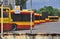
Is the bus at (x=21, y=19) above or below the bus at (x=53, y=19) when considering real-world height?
above

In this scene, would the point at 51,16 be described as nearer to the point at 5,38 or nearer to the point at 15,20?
the point at 15,20

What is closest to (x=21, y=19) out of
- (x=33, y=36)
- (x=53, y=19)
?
(x=33, y=36)

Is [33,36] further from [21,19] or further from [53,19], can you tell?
[53,19]

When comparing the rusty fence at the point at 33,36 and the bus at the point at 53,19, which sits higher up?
the rusty fence at the point at 33,36

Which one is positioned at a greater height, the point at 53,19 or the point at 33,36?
the point at 33,36

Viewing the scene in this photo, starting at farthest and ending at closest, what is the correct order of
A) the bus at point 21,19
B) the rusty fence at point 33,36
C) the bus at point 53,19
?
the bus at point 53,19 → the bus at point 21,19 → the rusty fence at point 33,36

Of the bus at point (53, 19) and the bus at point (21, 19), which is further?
the bus at point (53, 19)

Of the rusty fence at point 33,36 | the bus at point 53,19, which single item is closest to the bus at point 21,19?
the rusty fence at point 33,36

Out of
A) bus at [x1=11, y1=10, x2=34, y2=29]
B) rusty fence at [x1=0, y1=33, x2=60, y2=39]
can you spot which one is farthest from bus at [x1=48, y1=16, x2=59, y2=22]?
rusty fence at [x1=0, y1=33, x2=60, y2=39]

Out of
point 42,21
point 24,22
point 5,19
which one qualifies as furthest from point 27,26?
point 42,21

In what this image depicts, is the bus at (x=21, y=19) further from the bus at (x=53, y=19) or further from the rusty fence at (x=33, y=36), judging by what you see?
the bus at (x=53, y=19)

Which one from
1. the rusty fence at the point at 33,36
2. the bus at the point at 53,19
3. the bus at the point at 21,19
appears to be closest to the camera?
the rusty fence at the point at 33,36

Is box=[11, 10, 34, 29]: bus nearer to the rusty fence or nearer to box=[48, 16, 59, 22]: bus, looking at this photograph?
the rusty fence

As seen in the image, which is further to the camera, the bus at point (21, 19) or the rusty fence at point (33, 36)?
the bus at point (21, 19)
